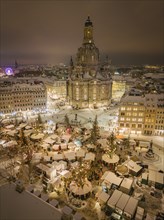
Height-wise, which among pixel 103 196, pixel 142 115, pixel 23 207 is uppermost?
pixel 142 115

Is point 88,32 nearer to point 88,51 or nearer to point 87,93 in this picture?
point 88,51

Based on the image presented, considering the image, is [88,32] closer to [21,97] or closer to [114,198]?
[21,97]

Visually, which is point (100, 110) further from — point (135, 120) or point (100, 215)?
point (100, 215)

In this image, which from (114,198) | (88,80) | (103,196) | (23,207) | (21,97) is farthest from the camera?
(88,80)

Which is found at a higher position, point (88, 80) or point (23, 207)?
point (88, 80)

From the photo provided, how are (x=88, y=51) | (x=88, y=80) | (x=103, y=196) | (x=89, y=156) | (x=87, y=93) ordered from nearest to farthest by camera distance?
(x=103, y=196) → (x=89, y=156) → (x=88, y=80) → (x=87, y=93) → (x=88, y=51)

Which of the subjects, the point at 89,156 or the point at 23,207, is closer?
the point at 23,207

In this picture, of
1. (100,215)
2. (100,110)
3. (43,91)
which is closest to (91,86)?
(100,110)

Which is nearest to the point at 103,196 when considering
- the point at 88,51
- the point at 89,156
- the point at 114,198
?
the point at 114,198
